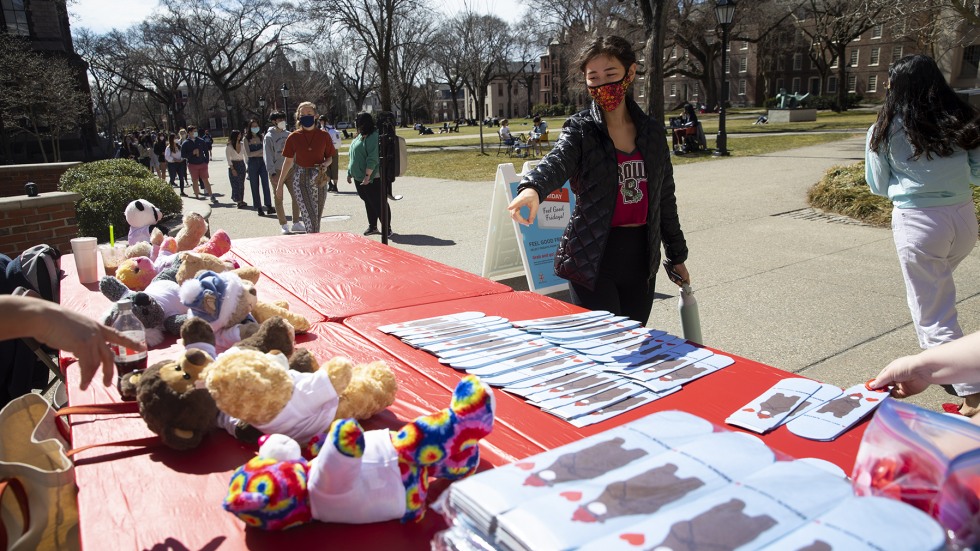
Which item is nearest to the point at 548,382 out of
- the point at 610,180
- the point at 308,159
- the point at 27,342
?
the point at 610,180

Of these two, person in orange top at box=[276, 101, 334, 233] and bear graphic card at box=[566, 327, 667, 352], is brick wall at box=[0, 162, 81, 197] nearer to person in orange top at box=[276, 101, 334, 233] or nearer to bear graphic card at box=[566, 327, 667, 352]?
person in orange top at box=[276, 101, 334, 233]

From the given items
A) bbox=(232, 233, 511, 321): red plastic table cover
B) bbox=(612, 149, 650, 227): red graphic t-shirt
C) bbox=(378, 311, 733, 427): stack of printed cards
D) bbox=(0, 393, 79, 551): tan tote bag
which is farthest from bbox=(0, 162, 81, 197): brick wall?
bbox=(612, 149, 650, 227): red graphic t-shirt

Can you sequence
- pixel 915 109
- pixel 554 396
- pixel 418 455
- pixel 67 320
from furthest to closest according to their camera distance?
pixel 915 109 < pixel 554 396 < pixel 67 320 < pixel 418 455

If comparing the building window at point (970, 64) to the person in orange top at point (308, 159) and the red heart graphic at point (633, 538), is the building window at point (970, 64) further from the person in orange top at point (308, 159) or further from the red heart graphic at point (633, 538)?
the red heart graphic at point (633, 538)

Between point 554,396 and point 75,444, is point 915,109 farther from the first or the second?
point 75,444

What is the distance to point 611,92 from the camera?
2969 millimetres

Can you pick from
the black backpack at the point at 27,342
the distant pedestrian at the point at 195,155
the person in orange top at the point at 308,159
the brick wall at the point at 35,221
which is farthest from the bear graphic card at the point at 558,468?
the distant pedestrian at the point at 195,155

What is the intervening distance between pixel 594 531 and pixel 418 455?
58cm

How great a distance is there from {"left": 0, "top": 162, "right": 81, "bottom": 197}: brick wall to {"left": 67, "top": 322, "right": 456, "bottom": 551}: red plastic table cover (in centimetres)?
1075

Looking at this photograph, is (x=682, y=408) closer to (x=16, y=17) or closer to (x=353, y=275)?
(x=353, y=275)

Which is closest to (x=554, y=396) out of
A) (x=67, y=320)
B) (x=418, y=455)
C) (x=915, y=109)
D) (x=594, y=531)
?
(x=418, y=455)

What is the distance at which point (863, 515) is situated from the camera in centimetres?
91

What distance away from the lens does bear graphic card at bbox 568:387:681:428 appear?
1.87m

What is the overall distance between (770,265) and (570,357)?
528 cm
